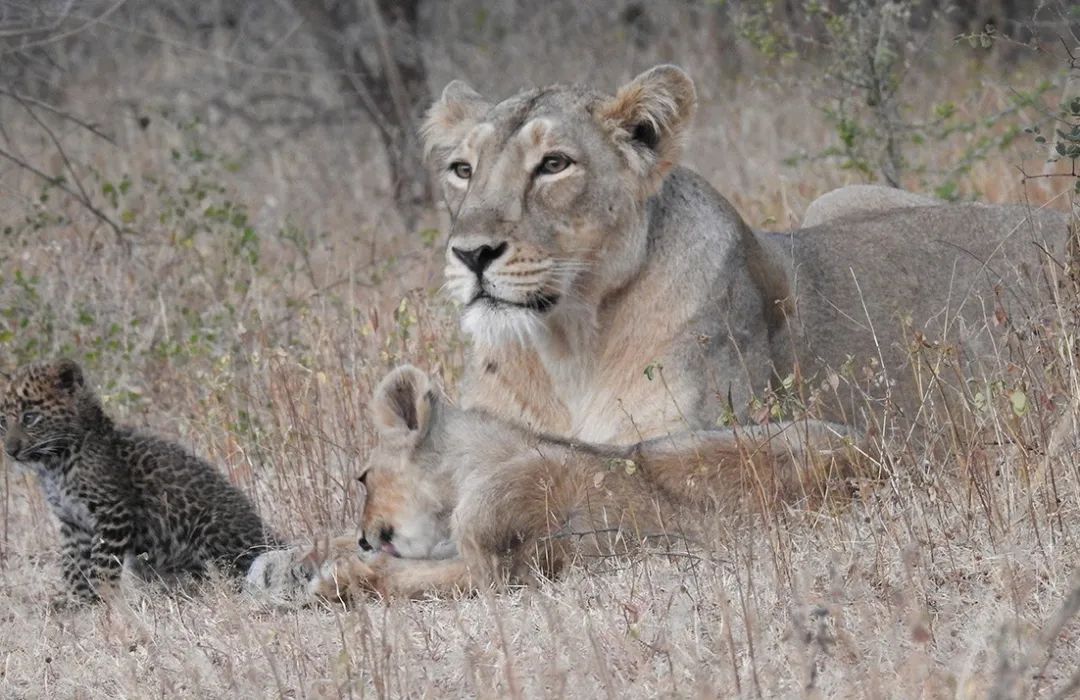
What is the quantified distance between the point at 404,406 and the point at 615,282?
111cm

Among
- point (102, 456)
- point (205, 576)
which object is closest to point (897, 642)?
point (205, 576)

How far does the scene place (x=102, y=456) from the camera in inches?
233

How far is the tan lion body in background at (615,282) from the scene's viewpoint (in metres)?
5.64

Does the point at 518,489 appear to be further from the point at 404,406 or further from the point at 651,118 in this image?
the point at 651,118

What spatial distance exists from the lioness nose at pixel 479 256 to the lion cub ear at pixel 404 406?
0.56 meters

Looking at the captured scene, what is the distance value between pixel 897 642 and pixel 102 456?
2.93 metres

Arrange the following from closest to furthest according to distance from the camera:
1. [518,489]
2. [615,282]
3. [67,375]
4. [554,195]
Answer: [518,489] < [554,195] < [615,282] < [67,375]

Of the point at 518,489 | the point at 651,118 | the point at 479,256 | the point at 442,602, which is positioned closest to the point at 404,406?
the point at 518,489

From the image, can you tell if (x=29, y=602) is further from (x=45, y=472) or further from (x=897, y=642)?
(x=897, y=642)

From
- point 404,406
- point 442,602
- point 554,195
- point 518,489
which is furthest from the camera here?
point 554,195

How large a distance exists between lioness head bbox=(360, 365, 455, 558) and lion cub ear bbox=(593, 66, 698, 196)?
1.28 meters

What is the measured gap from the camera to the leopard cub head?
5.86 meters

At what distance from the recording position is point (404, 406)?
5062 millimetres

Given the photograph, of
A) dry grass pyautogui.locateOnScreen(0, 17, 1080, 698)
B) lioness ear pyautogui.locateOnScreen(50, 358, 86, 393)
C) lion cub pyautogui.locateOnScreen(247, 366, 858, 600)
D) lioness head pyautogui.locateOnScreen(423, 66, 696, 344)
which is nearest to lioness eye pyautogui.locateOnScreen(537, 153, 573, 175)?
lioness head pyautogui.locateOnScreen(423, 66, 696, 344)
